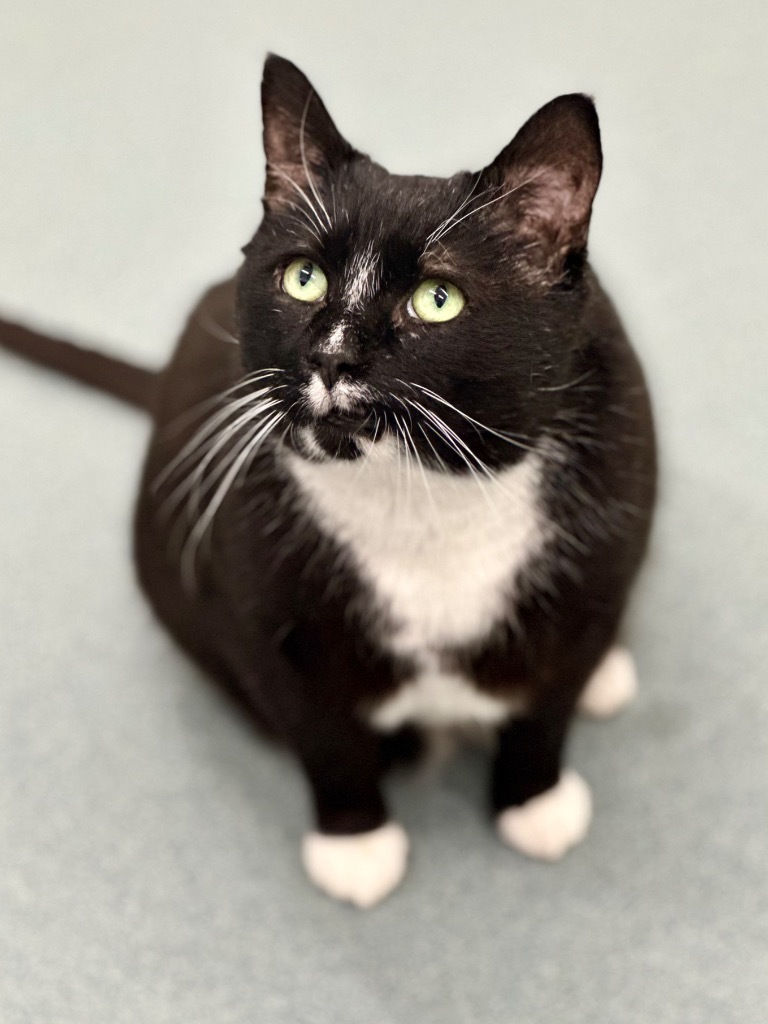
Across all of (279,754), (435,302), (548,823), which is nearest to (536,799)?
(548,823)

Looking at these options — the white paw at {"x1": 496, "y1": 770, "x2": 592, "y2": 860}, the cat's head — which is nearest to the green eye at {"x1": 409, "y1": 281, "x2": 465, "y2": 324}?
the cat's head

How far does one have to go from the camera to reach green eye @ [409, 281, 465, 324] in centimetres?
65

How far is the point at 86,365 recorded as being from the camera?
131cm

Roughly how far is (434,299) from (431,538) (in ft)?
0.66

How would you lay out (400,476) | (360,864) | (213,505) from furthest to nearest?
(360,864) → (213,505) → (400,476)

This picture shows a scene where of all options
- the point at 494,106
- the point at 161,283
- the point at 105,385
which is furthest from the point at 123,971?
the point at 494,106

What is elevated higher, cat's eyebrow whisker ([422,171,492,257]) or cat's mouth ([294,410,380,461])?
cat's eyebrow whisker ([422,171,492,257])

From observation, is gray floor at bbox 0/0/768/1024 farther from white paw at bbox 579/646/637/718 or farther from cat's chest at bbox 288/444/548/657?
cat's chest at bbox 288/444/548/657

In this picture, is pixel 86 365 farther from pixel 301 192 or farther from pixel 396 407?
pixel 396 407

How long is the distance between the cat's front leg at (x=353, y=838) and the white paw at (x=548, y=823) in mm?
107

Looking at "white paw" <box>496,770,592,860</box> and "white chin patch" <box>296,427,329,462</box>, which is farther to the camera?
"white paw" <box>496,770,592,860</box>

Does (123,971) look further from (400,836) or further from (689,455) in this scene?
(689,455)

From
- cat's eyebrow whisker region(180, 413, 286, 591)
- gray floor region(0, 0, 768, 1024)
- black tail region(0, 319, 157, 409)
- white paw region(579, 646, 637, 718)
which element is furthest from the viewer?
black tail region(0, 319, 157, 409)

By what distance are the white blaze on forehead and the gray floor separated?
60cm
